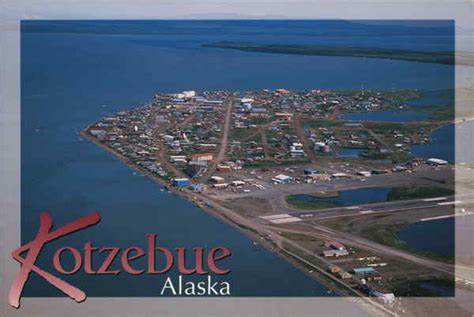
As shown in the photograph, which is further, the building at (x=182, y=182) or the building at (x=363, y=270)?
the building at (x=182, y=182)

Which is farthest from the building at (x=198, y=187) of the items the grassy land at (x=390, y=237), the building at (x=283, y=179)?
the grassy land at (x=390, y=237)

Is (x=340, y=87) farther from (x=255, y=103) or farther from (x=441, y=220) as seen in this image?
(x=441, y=220)

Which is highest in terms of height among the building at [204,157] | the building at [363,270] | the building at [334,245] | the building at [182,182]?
the building at [204,157]

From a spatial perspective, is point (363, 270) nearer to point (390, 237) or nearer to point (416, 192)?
point (390, 237)

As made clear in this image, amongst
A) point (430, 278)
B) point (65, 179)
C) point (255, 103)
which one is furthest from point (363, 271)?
point (65, 179)

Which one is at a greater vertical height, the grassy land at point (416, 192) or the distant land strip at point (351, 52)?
the distant land strip at point (351, 52)

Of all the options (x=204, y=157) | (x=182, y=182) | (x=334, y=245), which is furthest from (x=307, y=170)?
(x=182, y=182)

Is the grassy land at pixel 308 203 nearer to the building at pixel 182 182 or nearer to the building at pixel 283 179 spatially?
the building at pixel 283 179

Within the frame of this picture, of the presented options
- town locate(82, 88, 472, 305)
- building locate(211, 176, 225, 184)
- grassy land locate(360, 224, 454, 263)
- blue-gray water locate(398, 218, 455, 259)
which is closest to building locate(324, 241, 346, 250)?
town locate(82, 88, 472, 305)
